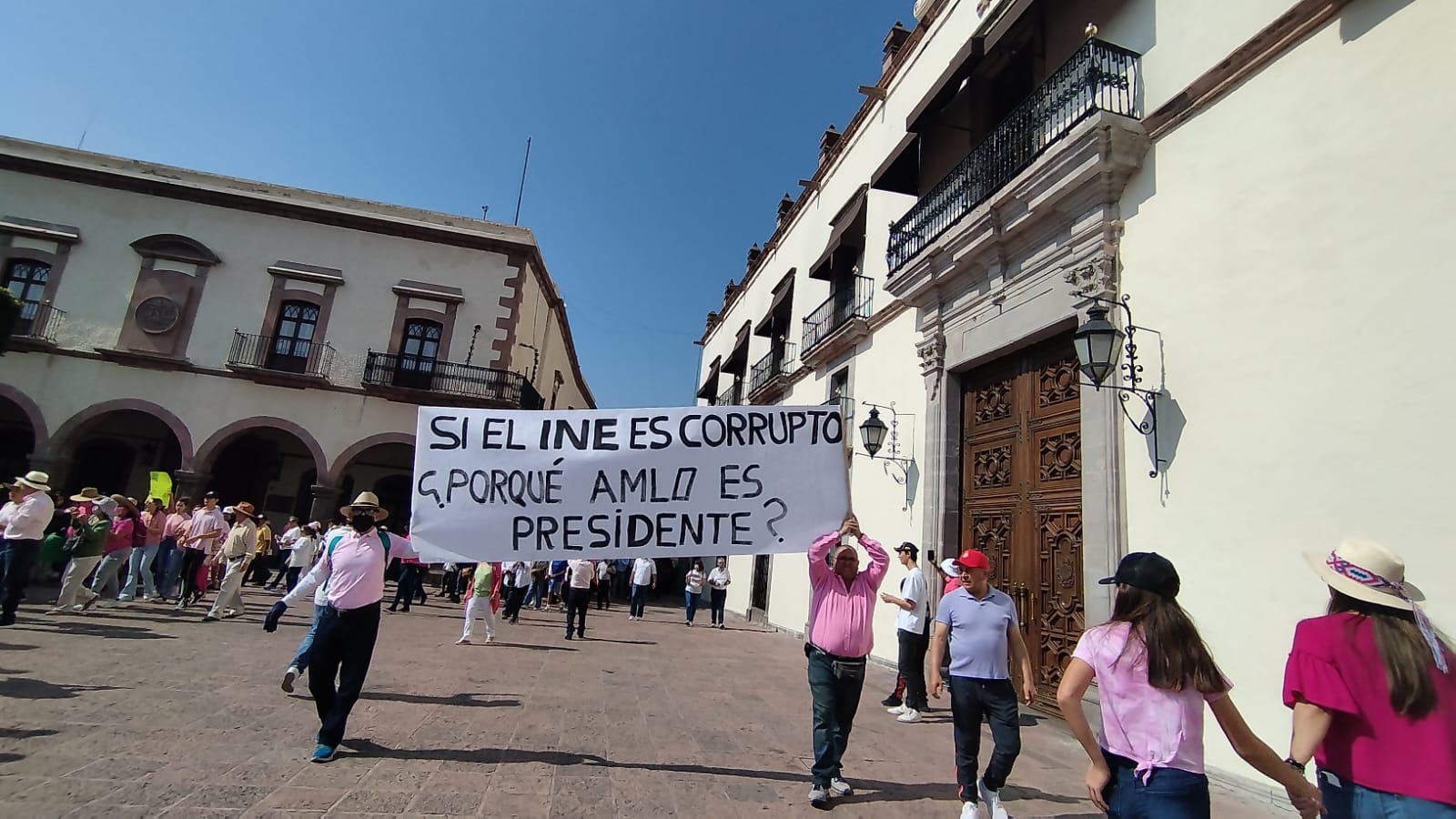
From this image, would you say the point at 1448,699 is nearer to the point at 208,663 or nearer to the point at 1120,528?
the point at 1120,528

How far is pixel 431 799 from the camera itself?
3.52 m

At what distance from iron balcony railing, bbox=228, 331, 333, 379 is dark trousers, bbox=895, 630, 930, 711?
16.9 metres

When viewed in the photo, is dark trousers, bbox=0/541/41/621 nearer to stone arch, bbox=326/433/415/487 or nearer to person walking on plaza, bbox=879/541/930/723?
person walking on plaza, bbox=879/541/930/723

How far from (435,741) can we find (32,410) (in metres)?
20.0

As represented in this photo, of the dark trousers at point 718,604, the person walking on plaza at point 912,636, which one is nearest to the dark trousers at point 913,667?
the person walking on plaza at point 912,636

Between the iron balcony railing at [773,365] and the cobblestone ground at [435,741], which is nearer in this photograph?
the cobblestone ground at [435,741]

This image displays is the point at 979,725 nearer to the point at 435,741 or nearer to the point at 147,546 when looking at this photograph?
the point at 435,741

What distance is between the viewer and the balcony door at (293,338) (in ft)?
59.8

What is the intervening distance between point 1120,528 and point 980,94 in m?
6.49

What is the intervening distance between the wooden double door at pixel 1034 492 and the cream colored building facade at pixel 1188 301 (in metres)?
0.03

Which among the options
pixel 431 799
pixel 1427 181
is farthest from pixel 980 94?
pixel 431 799

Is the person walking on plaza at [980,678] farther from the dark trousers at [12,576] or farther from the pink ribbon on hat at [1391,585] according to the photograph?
the dark trousers at [12,576]

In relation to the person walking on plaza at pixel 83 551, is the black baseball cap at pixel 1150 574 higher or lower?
higher

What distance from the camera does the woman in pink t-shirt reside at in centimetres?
211
